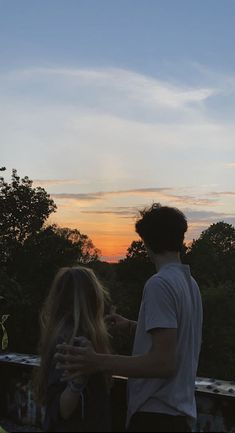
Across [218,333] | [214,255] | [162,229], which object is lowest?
[218,333]

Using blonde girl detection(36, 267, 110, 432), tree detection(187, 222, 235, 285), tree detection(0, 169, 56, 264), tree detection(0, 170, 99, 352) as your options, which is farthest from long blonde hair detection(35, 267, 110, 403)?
tree detection(187, 222, 235, 285)

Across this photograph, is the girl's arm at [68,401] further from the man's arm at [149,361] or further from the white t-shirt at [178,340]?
the white t-shirt at [178,340]

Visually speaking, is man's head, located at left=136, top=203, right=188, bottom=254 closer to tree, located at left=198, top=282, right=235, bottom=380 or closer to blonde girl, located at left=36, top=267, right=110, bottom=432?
blonde girl, located at left=36, top=267, right=110, bottom=432

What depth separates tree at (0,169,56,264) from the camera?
3659 cm

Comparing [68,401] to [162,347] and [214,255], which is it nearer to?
[162,347]

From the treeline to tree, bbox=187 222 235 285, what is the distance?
0.30 meters

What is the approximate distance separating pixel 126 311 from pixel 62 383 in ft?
126

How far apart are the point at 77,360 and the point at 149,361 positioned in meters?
0.29

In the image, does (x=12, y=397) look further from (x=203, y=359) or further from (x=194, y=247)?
(x=194, y=247)

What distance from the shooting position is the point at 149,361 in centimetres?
226

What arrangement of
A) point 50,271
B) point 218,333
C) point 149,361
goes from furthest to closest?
point 218,333 → point 50,271 → point 149,361

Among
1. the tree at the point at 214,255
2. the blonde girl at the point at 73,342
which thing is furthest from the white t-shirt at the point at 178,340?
the tree at the point at 214,255

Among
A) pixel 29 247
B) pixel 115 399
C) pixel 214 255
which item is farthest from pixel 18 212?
pixel 115 399

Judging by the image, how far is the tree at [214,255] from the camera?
175 ft
